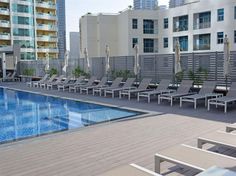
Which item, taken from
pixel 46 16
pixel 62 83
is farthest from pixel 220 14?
pixel 46 16

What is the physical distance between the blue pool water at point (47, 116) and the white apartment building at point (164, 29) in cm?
2454

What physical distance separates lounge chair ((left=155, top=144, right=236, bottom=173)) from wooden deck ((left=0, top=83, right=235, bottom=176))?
35cm

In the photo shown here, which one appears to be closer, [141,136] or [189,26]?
[141,136]

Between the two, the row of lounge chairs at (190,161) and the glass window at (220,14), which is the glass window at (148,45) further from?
the row of lounge chairs at (190,161)

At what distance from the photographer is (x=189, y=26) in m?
36.6

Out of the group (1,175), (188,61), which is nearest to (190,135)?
(1,175)

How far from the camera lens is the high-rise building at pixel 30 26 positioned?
5212cm

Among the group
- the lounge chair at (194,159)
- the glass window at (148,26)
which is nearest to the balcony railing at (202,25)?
the glass window at (148,26)

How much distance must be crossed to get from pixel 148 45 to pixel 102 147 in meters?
36.3

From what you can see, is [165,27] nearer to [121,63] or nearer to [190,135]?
[121,63]

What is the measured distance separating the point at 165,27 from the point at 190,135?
35153mm

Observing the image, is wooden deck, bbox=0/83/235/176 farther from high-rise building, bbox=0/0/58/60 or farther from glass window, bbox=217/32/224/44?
high-rise building, bbox=0/0/58/60

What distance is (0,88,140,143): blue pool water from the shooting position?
834cm

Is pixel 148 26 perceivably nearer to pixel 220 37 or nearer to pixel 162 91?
pixel 220 37
